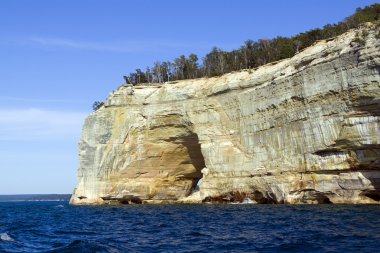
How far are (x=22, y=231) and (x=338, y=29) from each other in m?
38.5

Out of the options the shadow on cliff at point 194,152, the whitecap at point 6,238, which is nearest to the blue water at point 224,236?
the whitecap at point 6,238

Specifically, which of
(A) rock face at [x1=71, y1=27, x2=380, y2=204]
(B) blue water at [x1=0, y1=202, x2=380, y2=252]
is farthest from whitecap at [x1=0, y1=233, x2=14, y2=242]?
(A) rock face at [x1=71, y1=27, x2=380, y2=204]

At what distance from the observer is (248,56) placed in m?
61.1

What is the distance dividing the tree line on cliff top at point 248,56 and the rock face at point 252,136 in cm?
808

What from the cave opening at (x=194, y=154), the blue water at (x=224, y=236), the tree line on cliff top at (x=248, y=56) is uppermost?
the tree line on cliff top at (x=248, y=56)

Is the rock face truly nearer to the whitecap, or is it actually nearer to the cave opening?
the cave opening

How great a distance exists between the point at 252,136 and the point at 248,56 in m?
19.7

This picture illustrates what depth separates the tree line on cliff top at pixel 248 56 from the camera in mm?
50344

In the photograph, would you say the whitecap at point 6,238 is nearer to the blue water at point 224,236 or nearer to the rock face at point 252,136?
the blue water at point 224,236

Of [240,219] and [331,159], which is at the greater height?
[331,159]

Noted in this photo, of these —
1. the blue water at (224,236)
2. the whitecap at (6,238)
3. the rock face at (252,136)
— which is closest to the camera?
the blue water at (224,236)

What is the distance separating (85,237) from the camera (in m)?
21.5

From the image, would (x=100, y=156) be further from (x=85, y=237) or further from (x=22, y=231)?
(x=85, y=237)

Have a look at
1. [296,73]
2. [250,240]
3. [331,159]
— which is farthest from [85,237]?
[296,73]
